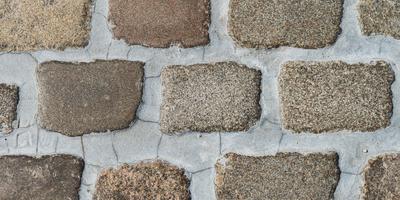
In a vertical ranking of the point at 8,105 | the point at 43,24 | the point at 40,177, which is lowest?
the point at 40,177

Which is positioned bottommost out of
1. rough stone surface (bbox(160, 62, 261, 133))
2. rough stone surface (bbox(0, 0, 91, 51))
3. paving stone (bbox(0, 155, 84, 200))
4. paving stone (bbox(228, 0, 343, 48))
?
paving stone (bbox(0, 155, 84, 200))

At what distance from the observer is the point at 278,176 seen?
1.33 m

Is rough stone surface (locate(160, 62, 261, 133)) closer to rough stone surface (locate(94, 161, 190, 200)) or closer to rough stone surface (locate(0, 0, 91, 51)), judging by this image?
rough stone surface (locate(94, 161, 190, 200))

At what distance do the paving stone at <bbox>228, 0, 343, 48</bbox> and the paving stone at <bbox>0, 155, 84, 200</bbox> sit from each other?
0.39 metres

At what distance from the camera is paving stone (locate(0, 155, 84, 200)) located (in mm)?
1365

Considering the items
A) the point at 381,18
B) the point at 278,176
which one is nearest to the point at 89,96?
the point at 278,176

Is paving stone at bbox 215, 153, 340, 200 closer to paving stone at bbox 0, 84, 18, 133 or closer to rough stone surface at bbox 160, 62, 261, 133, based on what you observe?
rough stone surface at bbox 160, 62, 261, 133

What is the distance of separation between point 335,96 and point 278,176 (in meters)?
0.18

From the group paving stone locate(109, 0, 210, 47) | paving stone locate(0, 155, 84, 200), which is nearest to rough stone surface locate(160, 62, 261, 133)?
paving stone locate(109, 0, 210, 47)

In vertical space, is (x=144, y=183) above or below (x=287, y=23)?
below

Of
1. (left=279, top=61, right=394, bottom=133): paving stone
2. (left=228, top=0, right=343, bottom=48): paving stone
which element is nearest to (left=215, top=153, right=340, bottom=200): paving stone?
(left=279, top=61, right=394, bottom=133): paving stone

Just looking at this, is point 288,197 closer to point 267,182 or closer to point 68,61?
point 267,182

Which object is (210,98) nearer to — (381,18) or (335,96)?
(335,96)

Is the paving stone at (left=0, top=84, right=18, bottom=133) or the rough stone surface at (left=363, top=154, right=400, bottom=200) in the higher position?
the paving stone at (left=0, top=84, right=18, bottom=133)
